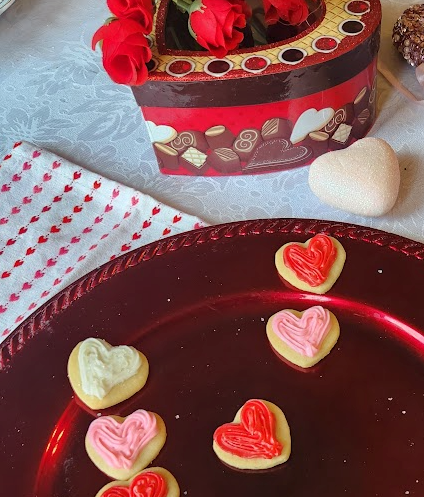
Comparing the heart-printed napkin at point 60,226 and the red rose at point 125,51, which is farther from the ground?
the red rose at point 125,51

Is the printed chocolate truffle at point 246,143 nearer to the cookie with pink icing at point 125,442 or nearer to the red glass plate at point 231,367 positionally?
the red glass plate at point 231,367

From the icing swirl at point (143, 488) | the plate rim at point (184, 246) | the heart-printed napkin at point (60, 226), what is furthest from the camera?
the heart-printed napkin at point (60, 226)

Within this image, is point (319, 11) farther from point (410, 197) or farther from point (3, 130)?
point (3, 130)

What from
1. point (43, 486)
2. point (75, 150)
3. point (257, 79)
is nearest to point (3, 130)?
point (75, 150)

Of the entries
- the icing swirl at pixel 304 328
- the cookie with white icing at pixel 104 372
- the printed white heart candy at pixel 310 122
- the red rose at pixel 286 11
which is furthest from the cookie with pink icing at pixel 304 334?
the red rose at pixel 286 11

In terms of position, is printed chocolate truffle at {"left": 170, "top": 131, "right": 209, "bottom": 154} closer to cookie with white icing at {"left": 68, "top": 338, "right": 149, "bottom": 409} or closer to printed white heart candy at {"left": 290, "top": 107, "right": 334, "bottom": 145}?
printed white heart candy at {"left": 290, "top": 107, "right": 334, "bottom": 145}

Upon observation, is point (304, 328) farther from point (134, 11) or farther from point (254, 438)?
point (134, 11)

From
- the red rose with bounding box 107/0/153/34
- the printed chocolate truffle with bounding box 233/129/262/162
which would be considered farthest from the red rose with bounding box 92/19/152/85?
the printed chocolate truffle with bounding box 233/129/262/162

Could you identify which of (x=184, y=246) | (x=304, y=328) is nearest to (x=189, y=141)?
(x=184, y=246)
